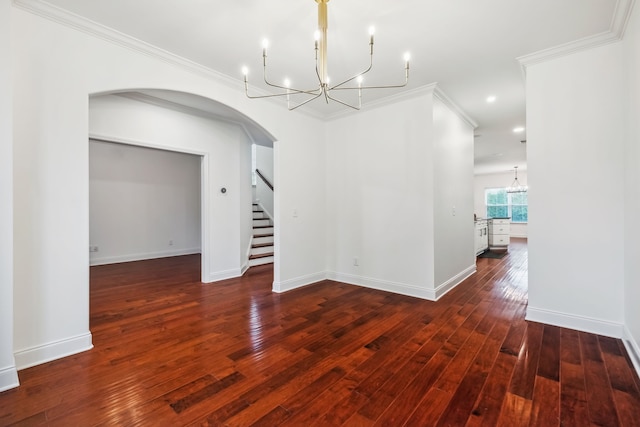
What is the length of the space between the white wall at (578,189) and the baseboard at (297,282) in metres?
2.67

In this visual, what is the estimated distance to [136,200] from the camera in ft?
21.2

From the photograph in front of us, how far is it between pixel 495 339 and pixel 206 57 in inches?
149

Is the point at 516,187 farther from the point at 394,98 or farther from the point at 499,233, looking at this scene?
the point at 394,98

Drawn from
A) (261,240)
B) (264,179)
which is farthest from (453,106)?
(264,179)

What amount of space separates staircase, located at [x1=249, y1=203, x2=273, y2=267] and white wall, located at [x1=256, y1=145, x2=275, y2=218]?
356mm

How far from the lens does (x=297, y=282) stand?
411 centimetres

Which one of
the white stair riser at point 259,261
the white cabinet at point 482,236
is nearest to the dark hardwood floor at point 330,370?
the white stair riser at point 259,261

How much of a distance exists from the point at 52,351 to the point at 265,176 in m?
6.38

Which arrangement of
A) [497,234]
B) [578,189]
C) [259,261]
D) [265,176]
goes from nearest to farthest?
[578,189]
[259,261]
[497,234]
[265,176]

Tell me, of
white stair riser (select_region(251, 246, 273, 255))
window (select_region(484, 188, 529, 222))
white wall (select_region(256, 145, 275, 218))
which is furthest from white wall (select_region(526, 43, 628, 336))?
window (select_region(484, 188, 529, 222))

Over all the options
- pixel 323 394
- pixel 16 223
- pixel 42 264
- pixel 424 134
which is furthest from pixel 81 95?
pixel 424 134

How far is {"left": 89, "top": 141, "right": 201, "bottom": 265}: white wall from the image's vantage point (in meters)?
5.94

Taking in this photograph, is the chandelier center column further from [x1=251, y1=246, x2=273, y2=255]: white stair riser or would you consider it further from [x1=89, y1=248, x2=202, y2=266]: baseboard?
[x1=89, y1=248, x2=202, y2=266]: baseboard

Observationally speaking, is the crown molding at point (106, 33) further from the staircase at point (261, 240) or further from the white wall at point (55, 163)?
the staircase at point (261, 240)
